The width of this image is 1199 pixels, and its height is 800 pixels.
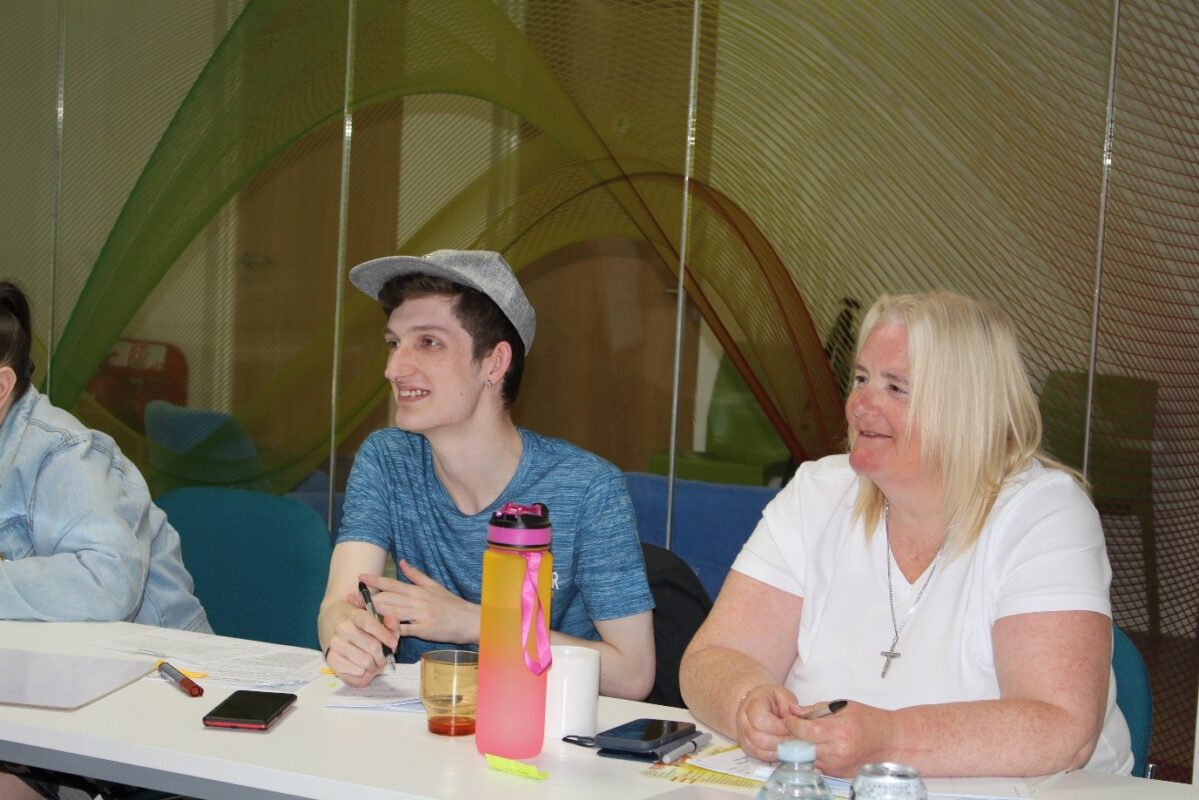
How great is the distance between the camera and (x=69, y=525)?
238 centimetres

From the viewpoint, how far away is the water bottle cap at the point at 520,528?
5.29ft

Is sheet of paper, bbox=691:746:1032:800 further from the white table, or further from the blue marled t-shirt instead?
the blue marled t-shirt

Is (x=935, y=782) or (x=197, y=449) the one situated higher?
(x=197, y=449)

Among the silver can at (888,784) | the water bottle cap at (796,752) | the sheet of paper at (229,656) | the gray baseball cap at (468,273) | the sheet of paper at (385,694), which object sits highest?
the gray baseball cap at (468,273)

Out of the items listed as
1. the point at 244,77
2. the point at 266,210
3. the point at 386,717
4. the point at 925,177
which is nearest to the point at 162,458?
the point at 266,210

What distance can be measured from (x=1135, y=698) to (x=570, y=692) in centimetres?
98

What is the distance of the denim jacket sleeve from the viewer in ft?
7.51

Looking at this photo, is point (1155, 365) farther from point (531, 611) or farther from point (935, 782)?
point (531, 611)

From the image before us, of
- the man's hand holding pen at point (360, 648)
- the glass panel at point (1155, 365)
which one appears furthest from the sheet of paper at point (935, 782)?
the glass panel at point (1155, 365)

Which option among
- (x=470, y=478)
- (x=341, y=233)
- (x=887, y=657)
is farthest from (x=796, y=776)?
(x=341, y=233)

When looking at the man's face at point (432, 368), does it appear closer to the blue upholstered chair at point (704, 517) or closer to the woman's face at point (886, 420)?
the woman's face at point (886, 420)

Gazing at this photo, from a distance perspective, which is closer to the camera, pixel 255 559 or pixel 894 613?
pixel 894 613

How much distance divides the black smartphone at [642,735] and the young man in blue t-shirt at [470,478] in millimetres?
552

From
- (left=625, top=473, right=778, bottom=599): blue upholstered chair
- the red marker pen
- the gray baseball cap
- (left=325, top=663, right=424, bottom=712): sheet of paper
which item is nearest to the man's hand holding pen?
(left=325, top=663, right=424, bottom=712): sheet of paper
